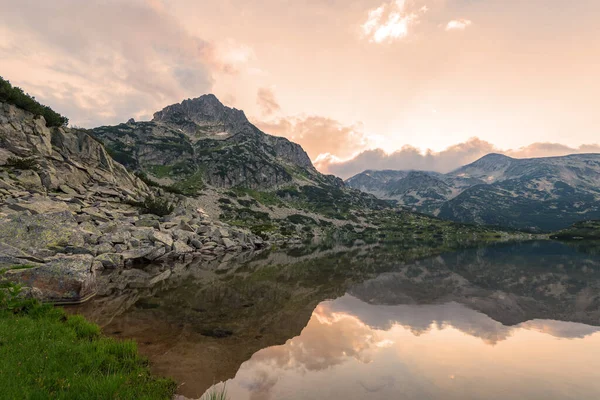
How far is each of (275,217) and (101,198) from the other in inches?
5520

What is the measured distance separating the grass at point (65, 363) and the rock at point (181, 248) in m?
34.1

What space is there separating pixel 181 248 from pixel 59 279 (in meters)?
29.2

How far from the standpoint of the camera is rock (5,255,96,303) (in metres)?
18.8

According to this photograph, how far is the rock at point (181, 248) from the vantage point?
155 ft

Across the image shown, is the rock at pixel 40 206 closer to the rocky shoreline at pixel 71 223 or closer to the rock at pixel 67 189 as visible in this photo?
the rocky shoreline at pixel 71 223

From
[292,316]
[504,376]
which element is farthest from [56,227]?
[504,376]

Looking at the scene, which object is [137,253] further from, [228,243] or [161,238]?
[228,243]

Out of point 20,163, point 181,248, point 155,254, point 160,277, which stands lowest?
point 160,277

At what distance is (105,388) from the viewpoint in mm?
7559

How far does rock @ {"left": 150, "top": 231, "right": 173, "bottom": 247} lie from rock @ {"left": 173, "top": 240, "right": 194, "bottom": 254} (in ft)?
3.69

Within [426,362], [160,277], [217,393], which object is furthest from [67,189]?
[426,362]

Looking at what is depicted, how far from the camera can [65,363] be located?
9.15 m

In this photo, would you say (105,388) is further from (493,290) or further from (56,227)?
(493,290)

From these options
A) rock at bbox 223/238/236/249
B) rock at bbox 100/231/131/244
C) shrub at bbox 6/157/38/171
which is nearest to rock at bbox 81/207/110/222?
rock at bbox 100/231/131/244
